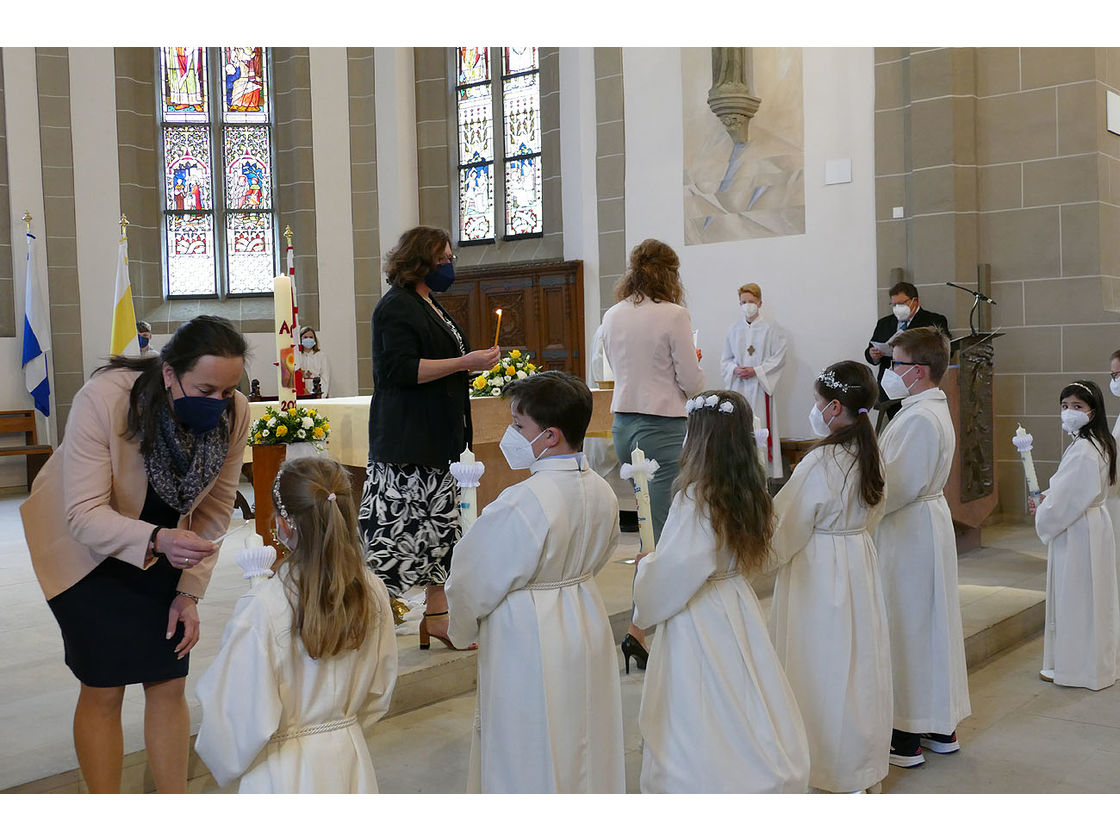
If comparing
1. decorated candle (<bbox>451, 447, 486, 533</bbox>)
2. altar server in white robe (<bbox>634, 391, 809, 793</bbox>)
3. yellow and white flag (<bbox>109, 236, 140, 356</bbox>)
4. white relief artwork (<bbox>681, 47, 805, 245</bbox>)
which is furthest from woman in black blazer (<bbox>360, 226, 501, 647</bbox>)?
white relief artwork (<bbox>681, 47, 805, 245</bbox>)

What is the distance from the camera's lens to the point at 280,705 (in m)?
2.15

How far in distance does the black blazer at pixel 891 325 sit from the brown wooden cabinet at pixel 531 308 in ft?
11.0

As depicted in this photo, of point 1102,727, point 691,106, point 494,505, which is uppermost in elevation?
point 691,106

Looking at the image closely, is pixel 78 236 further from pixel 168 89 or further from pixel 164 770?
pixel 164 770

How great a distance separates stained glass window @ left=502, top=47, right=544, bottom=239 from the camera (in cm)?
1170

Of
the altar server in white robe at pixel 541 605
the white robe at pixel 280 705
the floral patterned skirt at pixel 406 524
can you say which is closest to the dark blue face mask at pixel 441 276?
the floral patterned skirt at pixel 406 524

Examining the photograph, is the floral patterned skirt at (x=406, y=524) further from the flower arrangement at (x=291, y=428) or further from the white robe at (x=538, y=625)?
the flower arrangement at (x=291, y=428)

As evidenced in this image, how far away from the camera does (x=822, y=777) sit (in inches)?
122

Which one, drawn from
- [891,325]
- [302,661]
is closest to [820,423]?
A: [302,661]

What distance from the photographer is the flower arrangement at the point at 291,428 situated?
5570 mm

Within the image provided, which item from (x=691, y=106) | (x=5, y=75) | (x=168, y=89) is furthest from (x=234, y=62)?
(x=691, y=106)

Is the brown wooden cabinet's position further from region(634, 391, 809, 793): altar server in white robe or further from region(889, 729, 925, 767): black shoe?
region(634, 391, 809, 793): altar server in white robe

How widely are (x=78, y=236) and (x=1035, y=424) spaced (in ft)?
31.6

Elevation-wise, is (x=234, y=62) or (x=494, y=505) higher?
(x=234, y=62)
